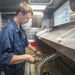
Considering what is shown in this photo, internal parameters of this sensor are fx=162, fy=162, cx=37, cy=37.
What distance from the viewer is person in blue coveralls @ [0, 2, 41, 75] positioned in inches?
79.1

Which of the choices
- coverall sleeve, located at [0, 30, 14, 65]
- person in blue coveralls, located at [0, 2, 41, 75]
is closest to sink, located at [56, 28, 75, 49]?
person in blue coveralls, located at [0, 2, 41, 75]

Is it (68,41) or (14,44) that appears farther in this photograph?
(14,44)

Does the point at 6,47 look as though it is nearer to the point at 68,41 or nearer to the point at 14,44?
the point at 14,44

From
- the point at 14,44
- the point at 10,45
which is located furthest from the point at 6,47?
the point at 14,44

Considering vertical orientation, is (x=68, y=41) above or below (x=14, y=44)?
above

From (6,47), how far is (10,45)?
74 mm

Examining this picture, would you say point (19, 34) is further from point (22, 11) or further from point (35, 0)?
point (35, 0)

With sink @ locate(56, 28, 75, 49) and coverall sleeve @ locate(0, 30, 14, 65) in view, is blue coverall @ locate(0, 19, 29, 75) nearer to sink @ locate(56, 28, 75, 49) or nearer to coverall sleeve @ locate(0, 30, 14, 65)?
coverall sleeve @ locate(0, 30, 14, 65)

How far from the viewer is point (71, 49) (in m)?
0.93

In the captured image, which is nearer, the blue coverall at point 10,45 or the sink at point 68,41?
the sink at point 68,41

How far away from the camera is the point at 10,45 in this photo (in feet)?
6.80

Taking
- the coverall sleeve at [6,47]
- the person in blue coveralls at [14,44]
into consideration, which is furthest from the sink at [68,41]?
the coverall sleeve at [6,47]

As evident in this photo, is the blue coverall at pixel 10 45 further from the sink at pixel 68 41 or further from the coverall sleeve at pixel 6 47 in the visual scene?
the sink at pixel 68 41

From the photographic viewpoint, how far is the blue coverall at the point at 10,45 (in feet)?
6.62
